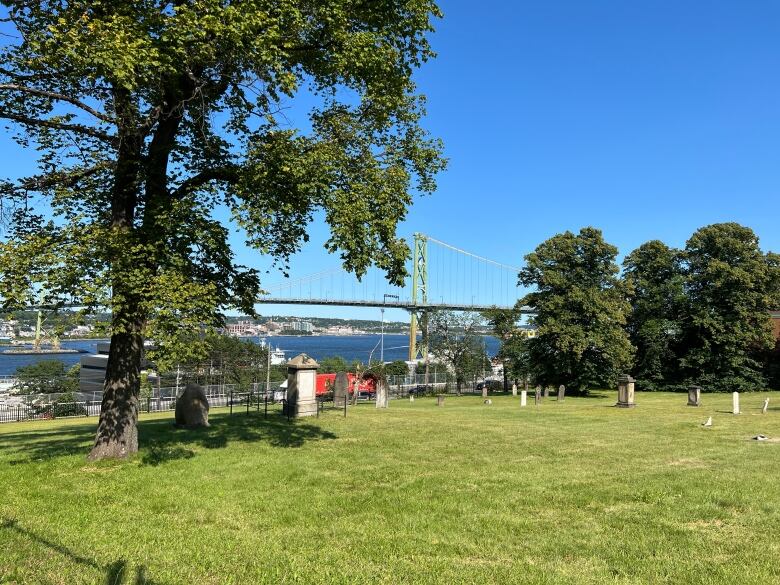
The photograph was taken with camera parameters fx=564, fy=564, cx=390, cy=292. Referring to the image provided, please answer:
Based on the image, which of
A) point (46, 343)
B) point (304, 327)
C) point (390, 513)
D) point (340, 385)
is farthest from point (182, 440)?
point (304, 327)

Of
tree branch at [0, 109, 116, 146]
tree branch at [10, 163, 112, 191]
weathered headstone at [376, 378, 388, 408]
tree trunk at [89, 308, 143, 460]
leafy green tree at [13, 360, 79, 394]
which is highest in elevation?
tree branch at [0, 109, 116, 146]

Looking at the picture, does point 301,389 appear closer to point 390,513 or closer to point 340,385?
point 340,385

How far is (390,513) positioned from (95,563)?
2979 millimetres

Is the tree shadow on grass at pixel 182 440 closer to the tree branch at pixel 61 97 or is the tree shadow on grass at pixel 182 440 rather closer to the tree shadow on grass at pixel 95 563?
the tree shadow on grass at pixel 95 563

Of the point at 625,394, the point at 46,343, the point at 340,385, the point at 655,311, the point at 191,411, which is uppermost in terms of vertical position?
the point at 655,311

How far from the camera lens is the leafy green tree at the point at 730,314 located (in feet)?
119

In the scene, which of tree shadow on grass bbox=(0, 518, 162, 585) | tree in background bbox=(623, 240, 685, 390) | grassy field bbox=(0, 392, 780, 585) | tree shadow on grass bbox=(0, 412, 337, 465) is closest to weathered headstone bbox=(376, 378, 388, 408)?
tree shadow on grass bbox=(0, 412, 337, 465)

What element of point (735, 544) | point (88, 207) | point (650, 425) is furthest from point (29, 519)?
point (650, 425)

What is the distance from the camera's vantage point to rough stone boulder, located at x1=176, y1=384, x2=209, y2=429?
14.2 meters

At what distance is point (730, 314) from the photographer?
36.7 m

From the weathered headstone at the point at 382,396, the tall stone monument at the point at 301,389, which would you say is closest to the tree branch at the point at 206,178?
the tall stone monument at the point at 301,389

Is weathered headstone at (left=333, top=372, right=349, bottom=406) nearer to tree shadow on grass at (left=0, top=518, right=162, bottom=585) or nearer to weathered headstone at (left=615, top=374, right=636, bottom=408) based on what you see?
weathered headstone at (left=615, top=374, right=636, bottom=408)

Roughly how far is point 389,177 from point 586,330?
28.4 m

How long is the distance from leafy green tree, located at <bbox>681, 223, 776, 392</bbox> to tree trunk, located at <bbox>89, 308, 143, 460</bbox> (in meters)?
36.3
